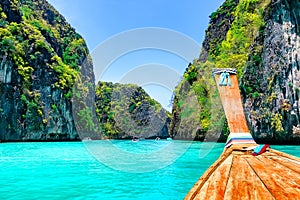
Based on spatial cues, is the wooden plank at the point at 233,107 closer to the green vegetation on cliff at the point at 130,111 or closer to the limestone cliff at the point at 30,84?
the limestone cliff at the point at 30,84

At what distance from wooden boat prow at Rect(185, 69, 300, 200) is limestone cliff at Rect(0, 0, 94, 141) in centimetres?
3476

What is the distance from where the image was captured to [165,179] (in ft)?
24.7

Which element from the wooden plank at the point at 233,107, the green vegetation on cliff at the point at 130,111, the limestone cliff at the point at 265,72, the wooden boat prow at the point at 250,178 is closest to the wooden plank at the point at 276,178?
the wooden boat prow at the point at 250,178

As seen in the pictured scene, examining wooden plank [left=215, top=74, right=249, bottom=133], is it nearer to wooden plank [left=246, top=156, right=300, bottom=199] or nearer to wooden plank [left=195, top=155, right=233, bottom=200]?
wooden plank [left=246, top=156, right=300, bottom=199]

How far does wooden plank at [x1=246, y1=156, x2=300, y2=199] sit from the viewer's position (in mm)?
1770

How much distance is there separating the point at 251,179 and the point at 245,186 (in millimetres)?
195

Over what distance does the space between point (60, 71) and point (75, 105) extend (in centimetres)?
648

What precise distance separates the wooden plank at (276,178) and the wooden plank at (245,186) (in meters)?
0.04

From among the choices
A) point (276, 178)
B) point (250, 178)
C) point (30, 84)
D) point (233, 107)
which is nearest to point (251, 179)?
point (250, 178)

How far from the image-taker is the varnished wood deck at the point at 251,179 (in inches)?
71.3

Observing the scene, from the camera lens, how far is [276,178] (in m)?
2.14

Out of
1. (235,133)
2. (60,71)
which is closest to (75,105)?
(60,71)

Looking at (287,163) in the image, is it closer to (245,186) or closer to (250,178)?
(250,178)

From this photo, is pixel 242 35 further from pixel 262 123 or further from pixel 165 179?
pixel 165 179
